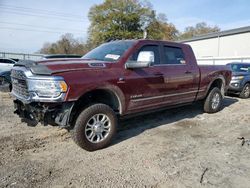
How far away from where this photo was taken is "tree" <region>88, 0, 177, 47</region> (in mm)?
42562

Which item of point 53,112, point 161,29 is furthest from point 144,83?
point 161,29

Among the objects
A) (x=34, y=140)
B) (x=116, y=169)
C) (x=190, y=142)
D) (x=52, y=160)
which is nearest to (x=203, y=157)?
(x=190, y=142)

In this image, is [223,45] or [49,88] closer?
[49,88]

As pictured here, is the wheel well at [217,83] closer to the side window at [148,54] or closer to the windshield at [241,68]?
the side window at [148,54]

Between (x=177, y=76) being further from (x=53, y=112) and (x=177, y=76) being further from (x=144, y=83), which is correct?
(x=53, y=112)

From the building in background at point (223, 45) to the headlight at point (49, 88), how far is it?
1814 centimetres

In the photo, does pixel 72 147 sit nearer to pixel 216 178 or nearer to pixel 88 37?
pixel 216 178

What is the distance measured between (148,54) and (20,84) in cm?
248

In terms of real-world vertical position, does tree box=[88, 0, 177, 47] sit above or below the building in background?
above

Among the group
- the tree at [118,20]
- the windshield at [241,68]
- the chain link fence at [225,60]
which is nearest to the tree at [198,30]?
the tree at [118,20]

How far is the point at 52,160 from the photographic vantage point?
3875 millimetres

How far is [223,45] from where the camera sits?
27469 mm

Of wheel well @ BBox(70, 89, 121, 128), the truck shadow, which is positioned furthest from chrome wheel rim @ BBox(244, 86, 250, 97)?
wheel well @ BBox(70, 89, 121, 128)

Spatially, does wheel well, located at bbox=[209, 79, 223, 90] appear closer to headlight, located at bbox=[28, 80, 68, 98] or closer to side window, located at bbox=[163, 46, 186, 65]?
side window, located at bbox=[163, 46, 186, 65]
